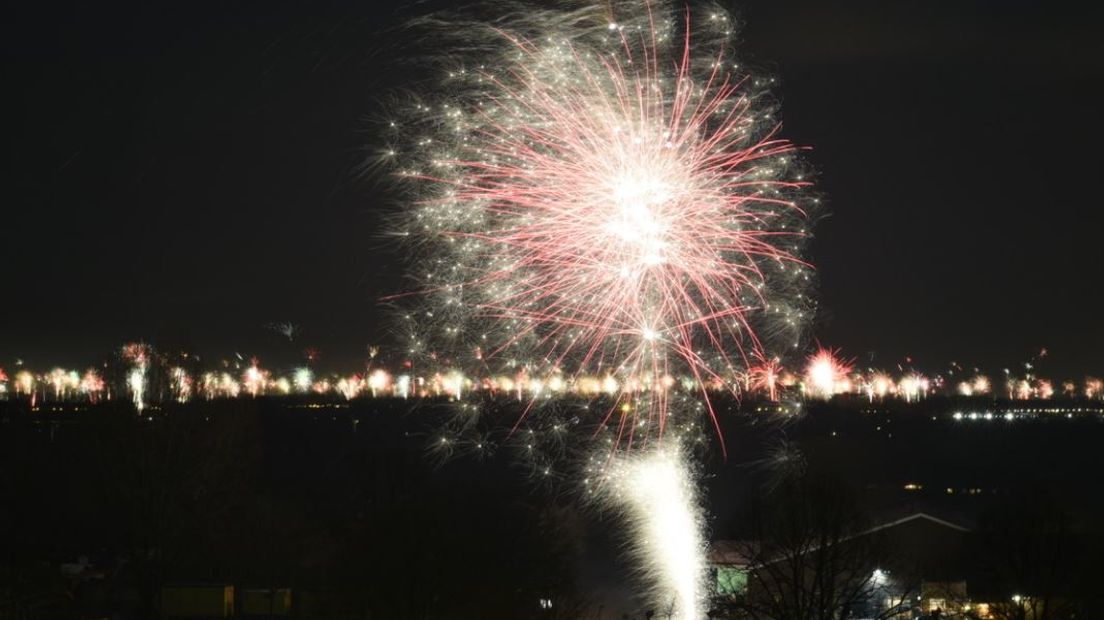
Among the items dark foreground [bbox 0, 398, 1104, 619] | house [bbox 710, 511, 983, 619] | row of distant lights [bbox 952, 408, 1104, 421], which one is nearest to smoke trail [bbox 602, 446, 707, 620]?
dark foreground [bbox 0, 398, 1104, 619]

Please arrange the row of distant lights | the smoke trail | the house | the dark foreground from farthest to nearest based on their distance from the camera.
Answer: the row of distant lights < the smoke trail < the dark foreground < the house

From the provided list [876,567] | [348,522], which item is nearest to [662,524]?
[348,522]

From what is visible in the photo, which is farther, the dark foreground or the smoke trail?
the smoke trail

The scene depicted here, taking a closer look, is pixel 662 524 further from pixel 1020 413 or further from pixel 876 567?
pixel 1020 413

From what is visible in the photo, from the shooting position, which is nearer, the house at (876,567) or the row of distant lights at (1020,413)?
the house at (876,567)

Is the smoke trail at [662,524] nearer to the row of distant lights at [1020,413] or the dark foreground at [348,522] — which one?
the dark foreground at [348,522]

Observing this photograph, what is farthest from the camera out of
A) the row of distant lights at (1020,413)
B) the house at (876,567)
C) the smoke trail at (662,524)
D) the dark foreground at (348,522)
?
the row of distant lights at (1020,413)

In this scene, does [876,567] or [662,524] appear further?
[662,524]

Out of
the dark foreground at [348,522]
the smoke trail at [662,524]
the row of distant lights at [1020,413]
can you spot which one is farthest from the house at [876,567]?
the row of distant lights at [1020,413]

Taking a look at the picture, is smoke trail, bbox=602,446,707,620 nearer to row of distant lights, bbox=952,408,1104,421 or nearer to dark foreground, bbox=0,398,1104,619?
dark foreground, bbox=0,398,1104,619

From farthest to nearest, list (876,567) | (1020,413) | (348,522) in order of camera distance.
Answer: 1. (1020,413)
2. (348,522)
3. (876,567)

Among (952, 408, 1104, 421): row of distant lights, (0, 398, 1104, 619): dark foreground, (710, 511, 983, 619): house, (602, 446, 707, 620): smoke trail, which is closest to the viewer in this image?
(710, 511, 983, 619): house

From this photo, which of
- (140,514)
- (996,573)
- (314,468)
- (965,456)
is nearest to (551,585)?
(996,573)

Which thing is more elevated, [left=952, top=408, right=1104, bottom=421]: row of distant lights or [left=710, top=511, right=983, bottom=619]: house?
[left=952, top=408, right=1104, bottom=421]: row of distant lights
